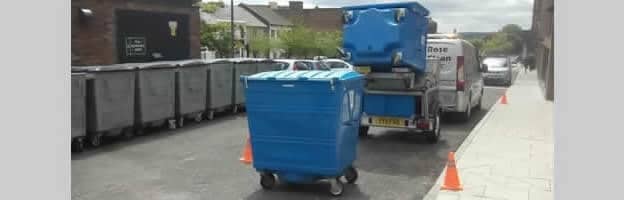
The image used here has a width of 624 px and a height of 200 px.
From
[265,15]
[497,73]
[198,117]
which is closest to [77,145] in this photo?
[198,117]

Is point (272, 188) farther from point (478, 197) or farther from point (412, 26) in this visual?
point (412, 26)

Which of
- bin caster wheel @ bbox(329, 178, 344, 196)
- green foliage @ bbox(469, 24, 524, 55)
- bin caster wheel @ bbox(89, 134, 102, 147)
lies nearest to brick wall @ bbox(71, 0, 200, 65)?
bin caster wheel @ bbox(89, 134, 102, 147)

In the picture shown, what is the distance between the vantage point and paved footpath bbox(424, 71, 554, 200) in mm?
5977

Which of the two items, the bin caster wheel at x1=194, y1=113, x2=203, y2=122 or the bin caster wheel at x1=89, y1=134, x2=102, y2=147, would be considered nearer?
the bin caster wheel at x1=89, y1=134, x2=102, y2=147

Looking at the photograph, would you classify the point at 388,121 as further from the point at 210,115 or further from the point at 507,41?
the point at 507,41

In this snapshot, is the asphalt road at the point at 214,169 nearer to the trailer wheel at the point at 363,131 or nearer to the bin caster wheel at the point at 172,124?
the trailer wheel at the point at 363,131

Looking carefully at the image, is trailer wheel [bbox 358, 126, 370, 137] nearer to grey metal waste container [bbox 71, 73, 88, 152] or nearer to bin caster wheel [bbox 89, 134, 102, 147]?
bin caster wheel [bbox 89, 134, 102, 147]

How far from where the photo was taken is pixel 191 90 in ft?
37.3

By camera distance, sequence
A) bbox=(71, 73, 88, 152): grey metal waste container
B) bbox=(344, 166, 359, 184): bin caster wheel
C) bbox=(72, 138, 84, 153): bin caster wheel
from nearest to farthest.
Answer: bbox=(344, 166, 359, 184): bin caster wheel → bbox=(71, 73, 88, 152): grey metal waste container → bbox=(72, 138, 84, 153): bin caster wheel

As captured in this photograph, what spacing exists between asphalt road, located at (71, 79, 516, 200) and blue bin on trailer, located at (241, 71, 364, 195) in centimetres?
35

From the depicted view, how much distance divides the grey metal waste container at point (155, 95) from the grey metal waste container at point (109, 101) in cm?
21

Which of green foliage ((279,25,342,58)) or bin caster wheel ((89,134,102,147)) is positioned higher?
green foliage ((279,25,342,58))

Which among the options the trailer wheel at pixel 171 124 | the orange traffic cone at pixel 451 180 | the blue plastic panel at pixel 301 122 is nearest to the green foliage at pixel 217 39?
the trailer wheel at pixel 171 124

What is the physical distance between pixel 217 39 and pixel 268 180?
80.1ft
